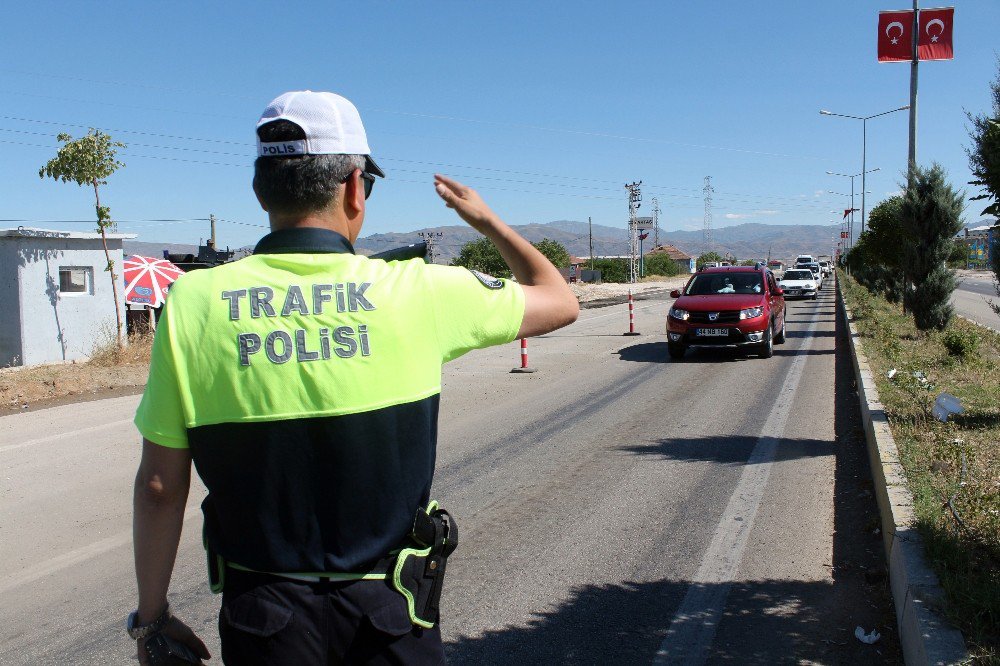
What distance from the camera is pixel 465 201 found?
2047 millimetres

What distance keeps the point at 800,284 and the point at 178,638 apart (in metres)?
40.4

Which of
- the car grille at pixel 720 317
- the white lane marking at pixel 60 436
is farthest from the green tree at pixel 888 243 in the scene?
the white lane marking at pixel 60 436

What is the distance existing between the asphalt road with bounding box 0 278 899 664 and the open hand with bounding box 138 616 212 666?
2183 mm

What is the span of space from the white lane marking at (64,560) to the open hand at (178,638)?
10.3 feet

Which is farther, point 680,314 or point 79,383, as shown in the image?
point 680,314

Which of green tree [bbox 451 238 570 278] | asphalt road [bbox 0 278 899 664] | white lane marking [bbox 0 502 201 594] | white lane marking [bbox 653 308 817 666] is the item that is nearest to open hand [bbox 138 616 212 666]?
asphalt road [bbox 0 278 899 664]

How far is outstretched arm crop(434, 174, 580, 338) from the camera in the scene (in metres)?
2.01

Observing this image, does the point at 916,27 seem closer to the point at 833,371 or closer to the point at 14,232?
the point at 833,371

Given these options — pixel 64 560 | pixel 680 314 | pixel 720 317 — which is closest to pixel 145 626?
pixel 64 560

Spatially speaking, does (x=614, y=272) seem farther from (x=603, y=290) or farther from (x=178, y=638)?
(x=178, y=638)

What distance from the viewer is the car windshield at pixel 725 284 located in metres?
16.8

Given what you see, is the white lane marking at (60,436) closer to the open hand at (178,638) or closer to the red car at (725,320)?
the open hand at (178,638)

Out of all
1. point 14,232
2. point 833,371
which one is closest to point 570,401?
point 833,371

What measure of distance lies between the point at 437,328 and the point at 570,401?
9.35 metres
